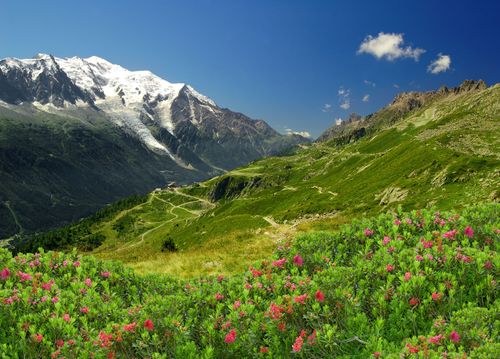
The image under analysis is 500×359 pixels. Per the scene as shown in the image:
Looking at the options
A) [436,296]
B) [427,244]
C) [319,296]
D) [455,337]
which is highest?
[427,244]

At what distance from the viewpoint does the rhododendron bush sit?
26.1 feet

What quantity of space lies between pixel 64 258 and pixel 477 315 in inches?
492

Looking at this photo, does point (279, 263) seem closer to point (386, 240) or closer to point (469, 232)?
point (386, 240)

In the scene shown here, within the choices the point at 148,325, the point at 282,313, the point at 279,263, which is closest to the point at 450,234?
the point at 279,263

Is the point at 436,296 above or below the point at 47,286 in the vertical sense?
above

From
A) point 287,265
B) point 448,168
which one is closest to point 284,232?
point 287,265

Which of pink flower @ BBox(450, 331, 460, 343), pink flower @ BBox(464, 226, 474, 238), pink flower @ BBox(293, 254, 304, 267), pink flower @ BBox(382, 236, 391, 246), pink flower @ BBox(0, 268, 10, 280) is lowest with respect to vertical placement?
pink flower @ BBox(0, 268, 10, 280)

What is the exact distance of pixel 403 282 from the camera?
9.27 m

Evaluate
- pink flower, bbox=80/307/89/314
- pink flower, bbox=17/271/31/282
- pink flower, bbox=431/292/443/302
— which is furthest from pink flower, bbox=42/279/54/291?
pink flower, bbox=431/292/443/302

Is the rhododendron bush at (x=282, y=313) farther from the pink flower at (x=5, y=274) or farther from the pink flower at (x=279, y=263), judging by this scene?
the pink flower at (x=279, y=263)

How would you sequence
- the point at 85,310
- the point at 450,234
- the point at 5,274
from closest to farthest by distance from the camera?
the point at 85,310, the point at 5,274, the point at 450,234

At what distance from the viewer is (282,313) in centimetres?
880

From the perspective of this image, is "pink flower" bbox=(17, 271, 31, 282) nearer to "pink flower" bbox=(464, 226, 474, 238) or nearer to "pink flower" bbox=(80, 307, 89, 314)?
"pink flower" bbox=(80, 307, 89, 314)

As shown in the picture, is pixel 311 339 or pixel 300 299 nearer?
pixel 311 339
